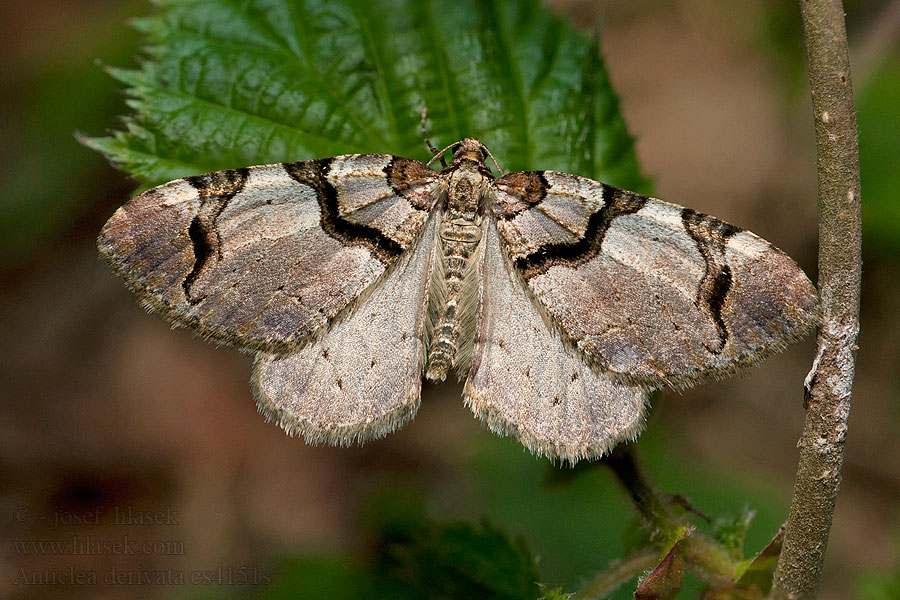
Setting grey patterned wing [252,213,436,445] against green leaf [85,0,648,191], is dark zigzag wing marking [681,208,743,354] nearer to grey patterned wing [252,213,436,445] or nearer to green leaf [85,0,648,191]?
green leaf [85,0,648,191]

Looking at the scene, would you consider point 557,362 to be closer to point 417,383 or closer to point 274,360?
point 417,383

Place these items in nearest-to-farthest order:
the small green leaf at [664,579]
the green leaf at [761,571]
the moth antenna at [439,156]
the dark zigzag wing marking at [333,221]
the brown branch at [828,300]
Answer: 1. the brown branch at [828,300]
2. the small green leaf at [664,579]
3. the green leaf at [761,571]
4. the dark zigzag wing marking at [333,221]
5. the moth antenna at [439,156]

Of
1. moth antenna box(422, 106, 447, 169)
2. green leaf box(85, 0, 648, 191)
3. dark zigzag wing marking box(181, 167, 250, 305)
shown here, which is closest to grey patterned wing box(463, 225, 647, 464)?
moth antenna box(422, 106, 447, 169)

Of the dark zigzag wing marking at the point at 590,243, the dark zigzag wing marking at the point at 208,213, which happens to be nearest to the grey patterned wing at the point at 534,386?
the dark zigzag wing marking at the point at 590,243

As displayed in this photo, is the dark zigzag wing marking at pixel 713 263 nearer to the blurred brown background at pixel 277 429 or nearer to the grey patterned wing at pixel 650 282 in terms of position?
→ the grey patterned wing at pixel 650 282

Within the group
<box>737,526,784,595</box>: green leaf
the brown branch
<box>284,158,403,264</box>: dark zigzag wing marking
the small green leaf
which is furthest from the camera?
<box>284,158,403,264</box>: dark zigzag wing marking

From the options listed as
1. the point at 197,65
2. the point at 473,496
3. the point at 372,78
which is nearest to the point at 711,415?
the point at 473,496

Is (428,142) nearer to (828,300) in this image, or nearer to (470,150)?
(470,150)
